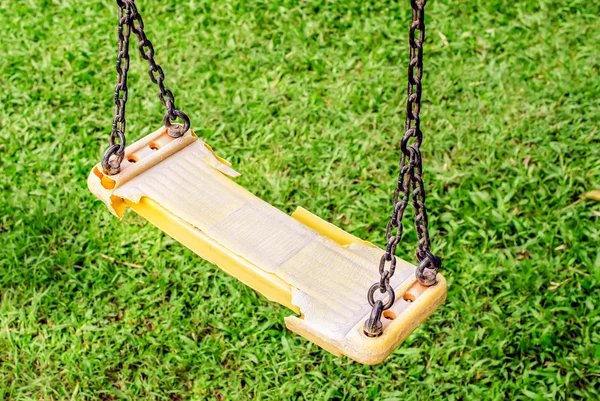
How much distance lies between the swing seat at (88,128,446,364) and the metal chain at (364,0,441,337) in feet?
0.19

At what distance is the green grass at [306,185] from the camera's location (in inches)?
130

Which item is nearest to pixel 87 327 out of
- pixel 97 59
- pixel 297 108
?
pixel 297 108

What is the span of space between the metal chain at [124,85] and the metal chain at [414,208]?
0.95 m

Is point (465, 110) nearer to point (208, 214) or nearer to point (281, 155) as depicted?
point (281, 155)

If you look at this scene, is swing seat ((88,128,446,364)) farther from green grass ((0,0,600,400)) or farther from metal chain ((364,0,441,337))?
green grass ((0,0,600,400))

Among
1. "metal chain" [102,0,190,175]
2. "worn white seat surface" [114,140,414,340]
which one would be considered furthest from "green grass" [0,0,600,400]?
"metal chain" [102,0,190,175]

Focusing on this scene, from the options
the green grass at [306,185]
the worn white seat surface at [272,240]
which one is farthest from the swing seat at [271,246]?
the green grass at [306,185]

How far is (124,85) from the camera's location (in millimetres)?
2588

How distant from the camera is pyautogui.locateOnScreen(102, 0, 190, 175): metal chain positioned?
248cm

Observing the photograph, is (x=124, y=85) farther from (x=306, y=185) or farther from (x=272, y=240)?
(x=306, y=185)

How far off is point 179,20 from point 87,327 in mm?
2528

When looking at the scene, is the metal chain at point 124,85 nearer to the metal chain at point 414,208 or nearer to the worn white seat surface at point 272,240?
the worn white seat surface at point 272,240

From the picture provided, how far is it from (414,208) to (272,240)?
0.57 m

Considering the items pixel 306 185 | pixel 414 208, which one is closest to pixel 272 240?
pixel 414 208
